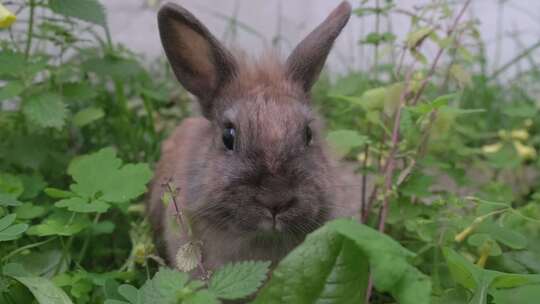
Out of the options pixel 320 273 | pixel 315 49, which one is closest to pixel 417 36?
pixel 315 49

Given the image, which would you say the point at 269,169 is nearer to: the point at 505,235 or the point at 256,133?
the point at 256,133

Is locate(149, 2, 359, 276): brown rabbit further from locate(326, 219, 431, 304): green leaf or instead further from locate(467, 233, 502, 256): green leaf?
locate(326, 219, 431, 304): green leaf

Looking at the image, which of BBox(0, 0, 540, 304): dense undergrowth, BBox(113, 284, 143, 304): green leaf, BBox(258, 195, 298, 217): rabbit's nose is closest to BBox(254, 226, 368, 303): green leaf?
BBox(0, 0, 540, 304): dense undergrowth

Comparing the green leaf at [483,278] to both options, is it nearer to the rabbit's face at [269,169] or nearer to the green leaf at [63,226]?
the rabbit's face at [269,169]

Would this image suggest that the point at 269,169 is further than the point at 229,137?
No

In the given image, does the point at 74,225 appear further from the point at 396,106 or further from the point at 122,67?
the point at 396,106

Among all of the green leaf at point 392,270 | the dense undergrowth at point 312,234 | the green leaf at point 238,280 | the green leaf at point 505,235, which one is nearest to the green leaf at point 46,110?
the dense undergrowth at point 312,234
